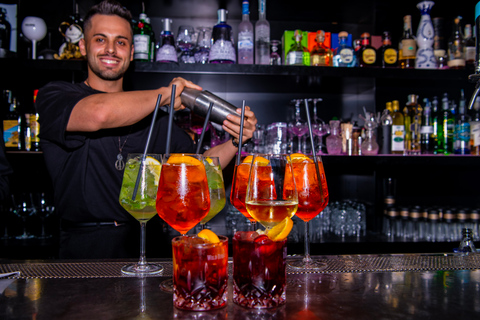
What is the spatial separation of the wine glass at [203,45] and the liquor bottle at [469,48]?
154 centimetres

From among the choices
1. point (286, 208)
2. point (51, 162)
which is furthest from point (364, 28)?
point (286, 208)

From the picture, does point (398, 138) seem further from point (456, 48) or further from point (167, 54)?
point (167, 54)

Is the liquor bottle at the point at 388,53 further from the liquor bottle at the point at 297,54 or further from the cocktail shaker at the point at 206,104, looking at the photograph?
the cocktail shaker at the point at 206,104

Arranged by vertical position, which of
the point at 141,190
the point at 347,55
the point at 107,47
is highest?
the point at 347,55

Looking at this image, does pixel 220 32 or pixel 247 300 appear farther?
pixel 220 32

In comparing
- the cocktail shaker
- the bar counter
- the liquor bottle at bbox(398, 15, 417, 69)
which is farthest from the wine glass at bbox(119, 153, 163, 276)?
the liquor bottle at bbox(398, 15, 417, 69)

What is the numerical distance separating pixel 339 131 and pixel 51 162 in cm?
157

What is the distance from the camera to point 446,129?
8.46 ft

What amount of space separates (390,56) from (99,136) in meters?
1.75

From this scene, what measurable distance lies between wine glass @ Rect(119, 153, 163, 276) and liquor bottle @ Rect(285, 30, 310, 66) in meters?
1.55

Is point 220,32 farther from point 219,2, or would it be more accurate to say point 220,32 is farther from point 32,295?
point 32,295

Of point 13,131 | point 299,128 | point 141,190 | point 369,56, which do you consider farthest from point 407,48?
point 13,131

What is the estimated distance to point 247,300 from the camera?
688 millimetres

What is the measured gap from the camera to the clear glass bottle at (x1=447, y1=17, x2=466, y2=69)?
246cm
